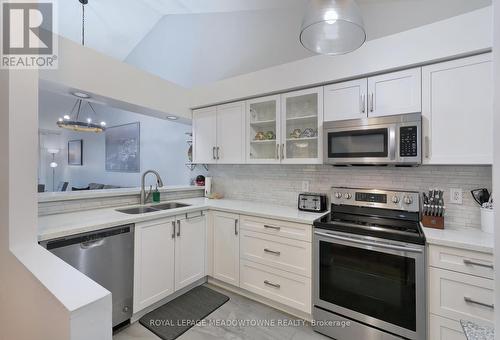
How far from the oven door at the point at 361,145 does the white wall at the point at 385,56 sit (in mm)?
497

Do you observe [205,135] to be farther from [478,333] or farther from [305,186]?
[478,333]

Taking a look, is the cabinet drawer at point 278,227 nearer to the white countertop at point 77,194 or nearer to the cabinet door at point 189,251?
the cabinet door at point 189,251

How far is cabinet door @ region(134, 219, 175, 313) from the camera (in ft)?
6.70

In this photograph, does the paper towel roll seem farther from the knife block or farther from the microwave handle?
the knife block

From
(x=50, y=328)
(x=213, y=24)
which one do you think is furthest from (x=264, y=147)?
(x=50, y=328)

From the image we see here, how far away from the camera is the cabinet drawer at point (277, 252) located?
2053mm

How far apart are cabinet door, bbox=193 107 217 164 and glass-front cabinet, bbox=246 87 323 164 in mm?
541

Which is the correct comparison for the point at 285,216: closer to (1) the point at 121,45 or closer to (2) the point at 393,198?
(2) the point at 393,198

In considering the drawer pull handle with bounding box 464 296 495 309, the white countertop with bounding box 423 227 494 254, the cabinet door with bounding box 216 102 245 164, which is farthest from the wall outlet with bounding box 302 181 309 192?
the drawer pull handle with bounding box 464 296 495 309

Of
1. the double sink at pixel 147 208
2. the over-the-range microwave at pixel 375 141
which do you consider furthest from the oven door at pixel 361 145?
the double sink at pixel 147 208

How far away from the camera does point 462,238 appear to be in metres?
1.57

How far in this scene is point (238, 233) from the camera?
246 cm

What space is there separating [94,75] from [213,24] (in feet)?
6.51

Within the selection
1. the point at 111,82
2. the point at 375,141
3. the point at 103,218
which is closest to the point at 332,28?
the point at 375,141
